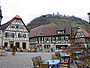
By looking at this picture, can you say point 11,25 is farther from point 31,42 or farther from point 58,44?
point 58,44

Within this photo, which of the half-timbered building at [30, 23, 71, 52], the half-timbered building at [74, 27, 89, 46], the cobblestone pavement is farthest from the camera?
the half-timbered building at [30, 23, 71, 52]

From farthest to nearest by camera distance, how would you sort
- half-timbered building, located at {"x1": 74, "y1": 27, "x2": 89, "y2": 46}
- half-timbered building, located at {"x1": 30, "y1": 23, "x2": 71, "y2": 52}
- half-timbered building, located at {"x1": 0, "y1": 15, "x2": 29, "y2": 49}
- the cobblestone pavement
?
1. half-timbered building, located at {"x1": 30, "y1": 23, "x2": 71, "y2": 52}
2. half-timbered building, located at {"x1": 74, "y1": 27, "x2": 89, "y2": 46}
3. half-timbered building, located at {"x1": 0, "y1": 15, "x2": 29, "y2": 49}
4. the cobblestone pavement

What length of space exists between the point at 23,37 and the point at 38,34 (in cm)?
468

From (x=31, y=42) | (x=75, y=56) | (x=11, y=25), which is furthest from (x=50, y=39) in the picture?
(x=75, y=56)

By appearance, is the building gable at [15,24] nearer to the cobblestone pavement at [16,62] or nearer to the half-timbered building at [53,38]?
the half-timbered building at [53,38]

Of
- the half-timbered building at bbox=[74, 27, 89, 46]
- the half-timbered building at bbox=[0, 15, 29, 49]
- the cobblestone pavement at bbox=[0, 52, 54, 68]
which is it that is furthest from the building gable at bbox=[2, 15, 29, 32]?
the cobblestone pavement at bbox=[0, 52, 54, 68]

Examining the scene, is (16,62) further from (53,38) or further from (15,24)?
(53,38)

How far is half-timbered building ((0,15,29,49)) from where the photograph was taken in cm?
3438

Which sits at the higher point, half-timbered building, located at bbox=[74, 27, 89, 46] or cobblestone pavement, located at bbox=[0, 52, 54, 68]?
half-timbered building, located at bbox=[74, 27, 89, 46]

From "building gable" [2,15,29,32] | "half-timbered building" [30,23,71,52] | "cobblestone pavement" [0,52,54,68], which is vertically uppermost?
"building gable" [2,15,29,32]

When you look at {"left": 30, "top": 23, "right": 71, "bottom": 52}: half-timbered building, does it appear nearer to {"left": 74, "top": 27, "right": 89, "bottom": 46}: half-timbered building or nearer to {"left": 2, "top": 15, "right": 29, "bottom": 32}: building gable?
{"left": 74, "top": 27, "right": 89, "bottom": 46}: half-timbered building

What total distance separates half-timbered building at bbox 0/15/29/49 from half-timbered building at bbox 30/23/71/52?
3.98m

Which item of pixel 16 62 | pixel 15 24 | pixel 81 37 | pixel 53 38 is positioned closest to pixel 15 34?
pixel 15 24

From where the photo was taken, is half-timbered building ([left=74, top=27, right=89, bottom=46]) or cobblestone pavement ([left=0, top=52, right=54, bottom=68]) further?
half-timbered building ([left=74, top=27, right=89, bottom=46])
